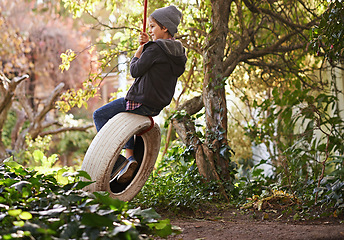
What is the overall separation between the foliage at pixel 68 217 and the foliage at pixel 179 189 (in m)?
1.68

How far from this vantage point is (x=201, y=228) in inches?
109

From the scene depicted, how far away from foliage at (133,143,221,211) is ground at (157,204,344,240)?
0.14 m

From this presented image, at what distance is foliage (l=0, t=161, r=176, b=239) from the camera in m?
1.51

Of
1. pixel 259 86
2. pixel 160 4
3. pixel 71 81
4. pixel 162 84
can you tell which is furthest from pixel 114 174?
pixel 71 81

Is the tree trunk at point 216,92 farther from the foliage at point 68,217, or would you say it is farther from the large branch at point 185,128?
the foliage at point 68,217

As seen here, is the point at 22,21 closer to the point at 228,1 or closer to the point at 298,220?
the point at 228,1

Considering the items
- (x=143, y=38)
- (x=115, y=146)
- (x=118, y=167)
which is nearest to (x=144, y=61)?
(x=143, y=38)

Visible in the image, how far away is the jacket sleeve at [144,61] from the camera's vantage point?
302 centimetres

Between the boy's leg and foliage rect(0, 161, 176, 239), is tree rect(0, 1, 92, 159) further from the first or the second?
foliage rect(0, 161, 176, 239)

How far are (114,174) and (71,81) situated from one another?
29.6 feet

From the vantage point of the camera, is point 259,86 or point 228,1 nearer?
point 228,1

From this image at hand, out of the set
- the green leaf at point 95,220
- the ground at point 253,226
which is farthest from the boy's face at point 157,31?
the green leaf at point 95,220

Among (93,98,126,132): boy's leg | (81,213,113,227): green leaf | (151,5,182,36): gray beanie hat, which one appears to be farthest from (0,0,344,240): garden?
(151,5,182,36): gray beanie hat

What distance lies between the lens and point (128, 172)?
131 inches
